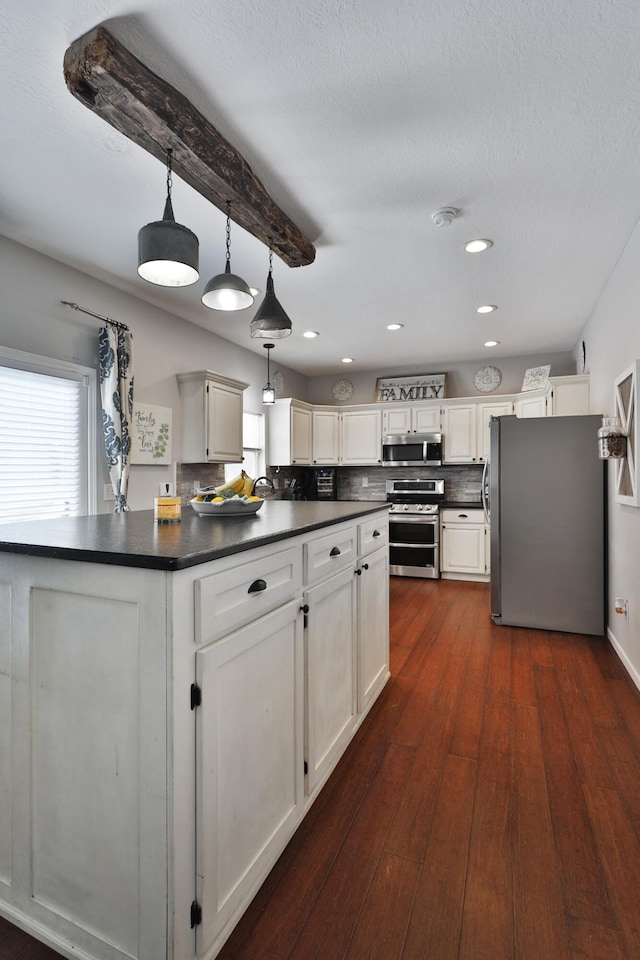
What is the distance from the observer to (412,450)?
607 centimetres

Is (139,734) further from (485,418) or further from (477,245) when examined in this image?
(485,418)

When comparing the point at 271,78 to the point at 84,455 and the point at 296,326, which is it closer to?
the point at 84,455

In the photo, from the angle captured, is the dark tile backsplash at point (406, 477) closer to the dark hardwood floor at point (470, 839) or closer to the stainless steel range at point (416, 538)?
the stainless steel range at point (416, 538)

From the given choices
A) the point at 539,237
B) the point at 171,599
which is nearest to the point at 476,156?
the point at 539,237

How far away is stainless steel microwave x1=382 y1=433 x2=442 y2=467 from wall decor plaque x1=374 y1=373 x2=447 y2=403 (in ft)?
1.77

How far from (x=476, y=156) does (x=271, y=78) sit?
96 cm

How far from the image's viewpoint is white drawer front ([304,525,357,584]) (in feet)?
5.79

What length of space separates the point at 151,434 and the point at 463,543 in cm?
366

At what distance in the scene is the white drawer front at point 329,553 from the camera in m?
1.76

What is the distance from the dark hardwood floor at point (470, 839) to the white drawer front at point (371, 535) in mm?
842

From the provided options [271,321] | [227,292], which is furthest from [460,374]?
[227,292]

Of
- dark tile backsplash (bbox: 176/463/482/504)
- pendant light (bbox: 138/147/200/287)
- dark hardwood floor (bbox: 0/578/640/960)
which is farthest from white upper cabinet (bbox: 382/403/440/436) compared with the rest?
pendant light (bbox: 138/147/200/287)

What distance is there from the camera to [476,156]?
214 cm

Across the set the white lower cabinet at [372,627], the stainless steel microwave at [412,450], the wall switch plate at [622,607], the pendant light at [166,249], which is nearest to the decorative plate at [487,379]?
the stainless steel microwave at [412,450]
